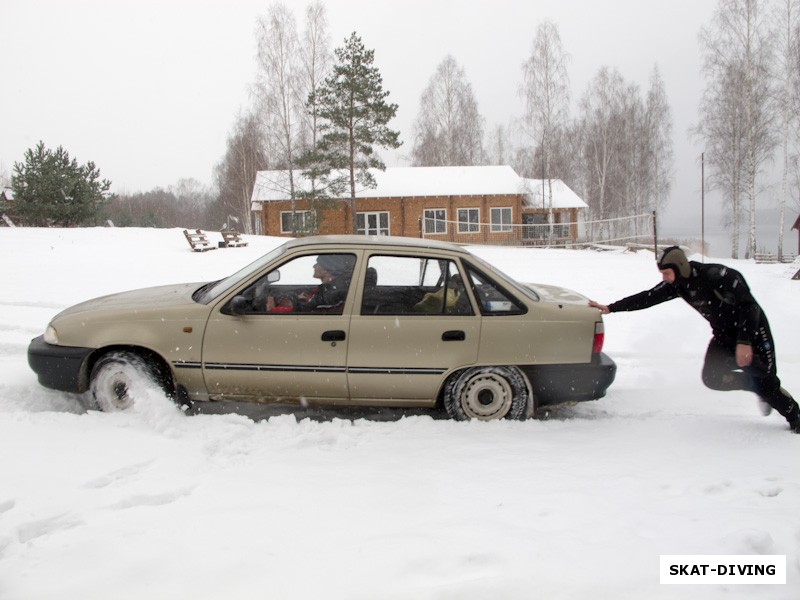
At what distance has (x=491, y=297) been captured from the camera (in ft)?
15.7

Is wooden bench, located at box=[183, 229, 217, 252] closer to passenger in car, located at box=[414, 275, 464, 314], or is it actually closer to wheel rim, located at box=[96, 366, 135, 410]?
wheel rim, located at box=[96, 366, 135, 410]

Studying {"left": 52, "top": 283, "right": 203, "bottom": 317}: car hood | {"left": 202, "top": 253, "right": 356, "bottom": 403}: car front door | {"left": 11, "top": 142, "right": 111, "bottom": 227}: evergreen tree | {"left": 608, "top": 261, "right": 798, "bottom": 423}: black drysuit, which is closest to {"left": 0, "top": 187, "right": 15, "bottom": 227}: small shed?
{"left": 11, "top": 142, "right": 111, "bottom": 227}: evergreen tree

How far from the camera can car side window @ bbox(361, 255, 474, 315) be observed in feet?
15.5

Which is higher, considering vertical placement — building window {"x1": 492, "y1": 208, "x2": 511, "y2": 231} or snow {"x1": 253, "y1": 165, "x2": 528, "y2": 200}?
snow {"x1": 253, "y1": 165, "x2": 528, "y2": 200}

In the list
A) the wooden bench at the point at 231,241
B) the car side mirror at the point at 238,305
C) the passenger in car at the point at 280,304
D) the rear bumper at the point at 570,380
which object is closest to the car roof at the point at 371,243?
the passenger in car at the point at 280,304

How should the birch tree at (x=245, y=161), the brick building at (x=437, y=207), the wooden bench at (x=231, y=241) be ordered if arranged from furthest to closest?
1. the birch tree at (x=245, y=161)
2. the brick building at (x=437, y=207)
3. the wooden bench at (x=231, y=241)

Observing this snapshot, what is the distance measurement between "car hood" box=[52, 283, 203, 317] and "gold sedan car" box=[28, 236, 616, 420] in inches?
3.9

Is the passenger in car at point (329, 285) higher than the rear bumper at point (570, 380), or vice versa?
the passenger in car at point (329, 285)

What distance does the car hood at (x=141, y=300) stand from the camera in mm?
4922

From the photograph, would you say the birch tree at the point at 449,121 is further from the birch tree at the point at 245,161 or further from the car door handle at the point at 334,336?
the car door handle at the point at 334,336

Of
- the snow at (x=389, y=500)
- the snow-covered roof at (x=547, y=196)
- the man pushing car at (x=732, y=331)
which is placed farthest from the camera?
the snow-covered roof at (x=547, y=196)

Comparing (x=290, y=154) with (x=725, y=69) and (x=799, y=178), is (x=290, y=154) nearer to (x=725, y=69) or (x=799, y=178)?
(x=725, y=69)

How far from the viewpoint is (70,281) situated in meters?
13.7

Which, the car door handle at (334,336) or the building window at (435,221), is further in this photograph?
the building window at (435,221)
